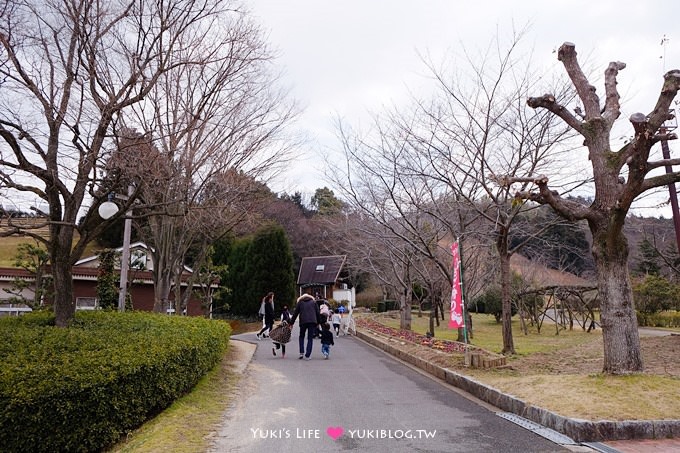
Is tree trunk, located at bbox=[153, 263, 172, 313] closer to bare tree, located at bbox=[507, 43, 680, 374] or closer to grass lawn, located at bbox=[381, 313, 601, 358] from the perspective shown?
grass lawn, located at bbox=[381, 313, 601, 358]

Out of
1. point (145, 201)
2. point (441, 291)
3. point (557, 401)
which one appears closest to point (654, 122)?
point (557, 401)

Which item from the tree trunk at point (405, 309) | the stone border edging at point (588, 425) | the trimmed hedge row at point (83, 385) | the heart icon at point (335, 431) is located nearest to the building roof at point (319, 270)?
the tree trunk at point (405, 309)

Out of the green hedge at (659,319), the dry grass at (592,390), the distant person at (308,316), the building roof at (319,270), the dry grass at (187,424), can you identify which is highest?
the building roof at (319,270)

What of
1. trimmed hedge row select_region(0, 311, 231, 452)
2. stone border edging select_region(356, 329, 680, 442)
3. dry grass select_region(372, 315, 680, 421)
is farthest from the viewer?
dry grass select_region(372, 315, 680, 421)

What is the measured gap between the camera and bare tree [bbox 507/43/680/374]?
682 centimetres

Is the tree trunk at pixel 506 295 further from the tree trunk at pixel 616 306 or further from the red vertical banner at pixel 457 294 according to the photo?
the tree trunk at pixel 616 306

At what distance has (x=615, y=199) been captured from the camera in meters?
7.55

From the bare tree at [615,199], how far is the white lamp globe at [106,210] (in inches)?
307

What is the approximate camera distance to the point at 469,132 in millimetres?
11570

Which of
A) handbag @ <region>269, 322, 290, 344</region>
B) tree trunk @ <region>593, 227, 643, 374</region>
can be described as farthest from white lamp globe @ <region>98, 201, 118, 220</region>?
tree trunk @ <region>593, 227, 643, 374</region>

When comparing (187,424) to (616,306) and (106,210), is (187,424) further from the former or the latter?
(616,306)

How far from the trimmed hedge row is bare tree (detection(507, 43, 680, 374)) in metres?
5.72

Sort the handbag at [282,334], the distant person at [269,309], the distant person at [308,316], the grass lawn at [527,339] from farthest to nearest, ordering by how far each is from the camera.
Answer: the distant person at [269,309] → the grass lawn at [527,339] → the handbag at [282,334] → the distant person at [308,316]

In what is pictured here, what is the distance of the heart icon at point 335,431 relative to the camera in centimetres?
541
